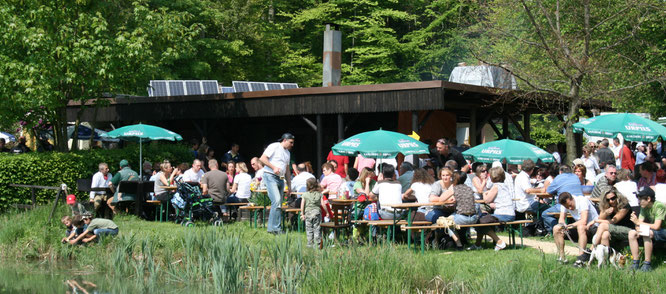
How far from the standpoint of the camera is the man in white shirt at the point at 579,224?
9680 millimetres

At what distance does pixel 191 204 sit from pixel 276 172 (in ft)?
8.12

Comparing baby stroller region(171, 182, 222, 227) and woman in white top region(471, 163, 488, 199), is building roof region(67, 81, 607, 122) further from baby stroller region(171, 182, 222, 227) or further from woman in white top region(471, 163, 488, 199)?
baby stroller region(171, 182, 222, 227)

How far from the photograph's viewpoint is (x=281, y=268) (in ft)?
31.3

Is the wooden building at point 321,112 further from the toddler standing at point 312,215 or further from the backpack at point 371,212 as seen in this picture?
the toddler standing at point 312,215

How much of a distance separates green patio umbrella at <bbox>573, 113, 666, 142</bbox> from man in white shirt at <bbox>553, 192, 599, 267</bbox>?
442 centimetres

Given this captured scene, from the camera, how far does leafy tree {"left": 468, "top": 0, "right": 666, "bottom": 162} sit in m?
16.4

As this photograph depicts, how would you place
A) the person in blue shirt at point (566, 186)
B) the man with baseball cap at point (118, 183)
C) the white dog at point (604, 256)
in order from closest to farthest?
the white dog at point (604, 256)
the person in blue shirt at point (566, 186)
the man with baseball cap at point (118, 183)

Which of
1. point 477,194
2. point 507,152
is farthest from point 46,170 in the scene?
point 507,152

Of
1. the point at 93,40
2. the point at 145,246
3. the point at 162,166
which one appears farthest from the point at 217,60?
the point at 145,246

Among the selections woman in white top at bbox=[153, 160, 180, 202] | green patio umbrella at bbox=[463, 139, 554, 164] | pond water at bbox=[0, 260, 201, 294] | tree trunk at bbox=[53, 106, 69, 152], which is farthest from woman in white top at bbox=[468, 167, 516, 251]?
tree trunk at bbox=[53, 106, 69, 152]

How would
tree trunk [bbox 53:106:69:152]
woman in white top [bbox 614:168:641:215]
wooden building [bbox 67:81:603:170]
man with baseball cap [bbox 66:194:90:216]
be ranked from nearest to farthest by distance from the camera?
woman in white top [bbox 614:168:641:215], man with baseball cap [bbox 66:194:90:216], wooden building [bbox 67:81:603:170], tree trunk [bbox 53:106:69:152]

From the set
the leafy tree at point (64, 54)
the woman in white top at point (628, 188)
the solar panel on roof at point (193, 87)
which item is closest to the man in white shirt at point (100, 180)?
the leafy tree at point (64, 54)

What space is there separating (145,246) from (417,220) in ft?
12.7

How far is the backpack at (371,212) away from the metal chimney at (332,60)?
37.4 ft
